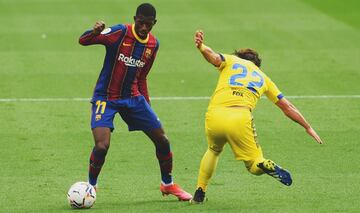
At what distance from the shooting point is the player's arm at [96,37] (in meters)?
11.1

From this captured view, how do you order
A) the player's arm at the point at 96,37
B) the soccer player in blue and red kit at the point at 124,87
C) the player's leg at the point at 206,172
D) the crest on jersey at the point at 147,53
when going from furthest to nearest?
the crest on jersey at the point at 147,53 < the player's leg at the point at 206,172 < the soccer player in blue and red kit at the point at 124,87 < the player's arm at the point at 96,37

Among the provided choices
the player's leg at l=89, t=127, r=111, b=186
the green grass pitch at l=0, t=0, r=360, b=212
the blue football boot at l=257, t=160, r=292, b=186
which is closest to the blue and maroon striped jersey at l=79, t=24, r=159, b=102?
the player's leg at l=89, t=127, r=111, b=186

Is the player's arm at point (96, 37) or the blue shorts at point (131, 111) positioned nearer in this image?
the player's arm at point (96, 37)

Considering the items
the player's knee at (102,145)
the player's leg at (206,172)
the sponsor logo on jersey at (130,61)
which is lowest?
the player's leg at (206,172)

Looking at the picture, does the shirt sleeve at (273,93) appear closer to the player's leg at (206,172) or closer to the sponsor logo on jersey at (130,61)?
the player's leg at (206,172)

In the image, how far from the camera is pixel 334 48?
76.2 ft

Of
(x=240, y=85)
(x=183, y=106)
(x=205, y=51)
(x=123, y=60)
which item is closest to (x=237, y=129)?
(x=240, y=85)

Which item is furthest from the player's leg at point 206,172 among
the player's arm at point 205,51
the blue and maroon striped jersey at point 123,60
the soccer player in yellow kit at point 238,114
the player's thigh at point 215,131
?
the blue and maroon striped jersey at point 123,60

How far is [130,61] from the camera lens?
1153 centimetres

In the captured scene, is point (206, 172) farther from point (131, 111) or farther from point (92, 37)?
point (92, 37)

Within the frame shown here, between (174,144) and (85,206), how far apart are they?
3.94m

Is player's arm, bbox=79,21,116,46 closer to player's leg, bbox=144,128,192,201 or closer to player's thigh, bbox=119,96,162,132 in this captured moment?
player's thigh, bbox=119,96,162,132

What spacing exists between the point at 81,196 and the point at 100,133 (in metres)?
0.76

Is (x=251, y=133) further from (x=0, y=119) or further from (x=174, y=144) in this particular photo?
(x=0, y=119)
